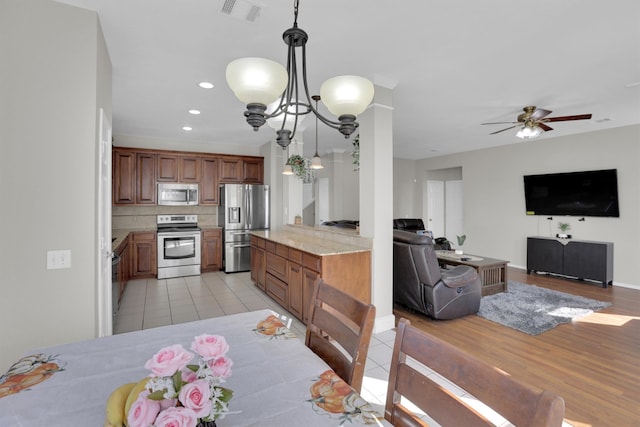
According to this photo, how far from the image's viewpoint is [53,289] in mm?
1996

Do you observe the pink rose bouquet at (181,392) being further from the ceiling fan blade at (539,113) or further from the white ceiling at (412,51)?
the ceiling fan blade at (539,113)

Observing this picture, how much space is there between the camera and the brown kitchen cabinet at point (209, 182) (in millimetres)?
6223

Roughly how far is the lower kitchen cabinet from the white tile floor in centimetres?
24

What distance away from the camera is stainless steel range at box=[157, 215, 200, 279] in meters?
5.62

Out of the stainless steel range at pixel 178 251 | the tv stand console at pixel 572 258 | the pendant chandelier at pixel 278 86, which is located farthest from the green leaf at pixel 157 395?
the tv stand console at pixel 572 258

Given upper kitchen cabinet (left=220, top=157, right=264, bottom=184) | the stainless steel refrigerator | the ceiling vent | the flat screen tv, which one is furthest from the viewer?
upper kitchen cabinet (left=220, top=157, right=264, bottom=184)

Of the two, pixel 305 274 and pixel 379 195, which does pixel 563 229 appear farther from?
pixel 305 274

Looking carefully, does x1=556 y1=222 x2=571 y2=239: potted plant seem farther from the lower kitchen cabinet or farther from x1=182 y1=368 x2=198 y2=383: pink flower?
x1=182 y1=368 x2=198 y2=383: pink flower

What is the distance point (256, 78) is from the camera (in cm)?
141

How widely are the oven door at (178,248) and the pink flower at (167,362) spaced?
216 inches

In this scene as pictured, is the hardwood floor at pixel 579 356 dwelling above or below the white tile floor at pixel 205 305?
below

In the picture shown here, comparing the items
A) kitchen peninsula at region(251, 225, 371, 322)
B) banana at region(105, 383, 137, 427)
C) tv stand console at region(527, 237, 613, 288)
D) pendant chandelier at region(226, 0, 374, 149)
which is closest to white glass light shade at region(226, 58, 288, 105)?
pendant chandelier at region(226, 0, 374, 149)

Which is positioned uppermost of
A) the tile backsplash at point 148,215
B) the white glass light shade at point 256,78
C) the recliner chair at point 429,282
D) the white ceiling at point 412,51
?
the white ceiling at point 412,51

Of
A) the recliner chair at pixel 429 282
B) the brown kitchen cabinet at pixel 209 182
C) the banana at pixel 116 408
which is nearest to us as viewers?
the banana at pixel 116 408
